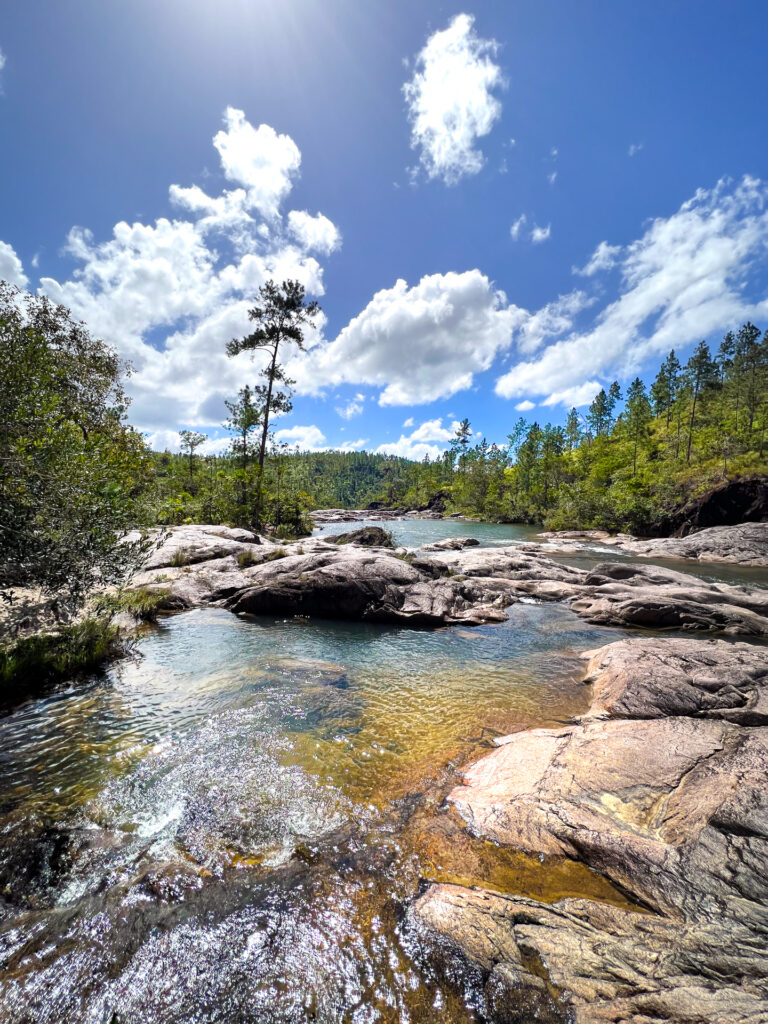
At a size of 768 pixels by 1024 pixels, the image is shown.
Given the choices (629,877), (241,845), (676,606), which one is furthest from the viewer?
(676,606)

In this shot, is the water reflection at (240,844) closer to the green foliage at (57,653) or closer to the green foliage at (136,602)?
the green foliage at (57,653)

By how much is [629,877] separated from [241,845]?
4871mm

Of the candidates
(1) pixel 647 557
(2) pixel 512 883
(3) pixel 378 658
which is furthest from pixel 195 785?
(1) pixel 647 557

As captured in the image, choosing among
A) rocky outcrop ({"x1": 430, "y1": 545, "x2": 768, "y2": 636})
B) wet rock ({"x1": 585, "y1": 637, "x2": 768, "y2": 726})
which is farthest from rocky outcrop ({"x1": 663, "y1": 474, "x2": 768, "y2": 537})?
wet rock ({"x1": 585, "y1": 637, "x2": 768, "y2": 726})

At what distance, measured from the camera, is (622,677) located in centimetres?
1025

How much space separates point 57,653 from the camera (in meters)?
9.93

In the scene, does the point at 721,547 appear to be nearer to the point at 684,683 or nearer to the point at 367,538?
the point at 367,538

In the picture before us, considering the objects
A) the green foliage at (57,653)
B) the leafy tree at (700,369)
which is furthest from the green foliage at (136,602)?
the leafy tree at (700,369)

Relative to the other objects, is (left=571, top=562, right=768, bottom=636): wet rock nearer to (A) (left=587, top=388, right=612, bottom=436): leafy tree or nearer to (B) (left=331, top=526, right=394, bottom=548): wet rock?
(B) (left=331, top=526, right=394, bottom=548): wet rock

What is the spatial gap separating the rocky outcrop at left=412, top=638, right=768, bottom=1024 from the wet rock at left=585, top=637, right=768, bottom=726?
1.93ft

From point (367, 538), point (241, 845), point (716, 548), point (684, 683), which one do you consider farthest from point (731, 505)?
point (241, 845)

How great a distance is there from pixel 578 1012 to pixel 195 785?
225 inches

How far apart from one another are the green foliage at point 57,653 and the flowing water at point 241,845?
642mm

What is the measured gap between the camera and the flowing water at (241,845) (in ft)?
12.2
